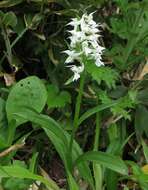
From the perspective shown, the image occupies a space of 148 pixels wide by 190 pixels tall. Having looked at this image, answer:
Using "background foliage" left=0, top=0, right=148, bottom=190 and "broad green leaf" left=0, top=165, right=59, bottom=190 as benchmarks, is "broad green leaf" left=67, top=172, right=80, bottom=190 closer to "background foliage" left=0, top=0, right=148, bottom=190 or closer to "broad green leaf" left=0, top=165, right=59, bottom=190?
"background foliage" left=0, top=0, right=148, bottom=190

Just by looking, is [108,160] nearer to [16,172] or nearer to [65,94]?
[16,172]

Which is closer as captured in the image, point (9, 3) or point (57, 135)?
point (57, 135)

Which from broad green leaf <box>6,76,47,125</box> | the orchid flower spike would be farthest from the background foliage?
the orchid flower spike

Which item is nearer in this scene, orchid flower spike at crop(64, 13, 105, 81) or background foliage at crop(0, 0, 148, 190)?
orchid flower spike at crop(64, 13, 105, 81)

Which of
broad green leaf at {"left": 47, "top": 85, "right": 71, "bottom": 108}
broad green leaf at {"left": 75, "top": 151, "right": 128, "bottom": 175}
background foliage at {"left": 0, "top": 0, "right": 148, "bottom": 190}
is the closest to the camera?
broad green leaf at {"left": 75, "top": 151, "right": 128, "bottom": 175}

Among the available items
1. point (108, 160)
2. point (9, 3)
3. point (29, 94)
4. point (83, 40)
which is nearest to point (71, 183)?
point (108, 160)
